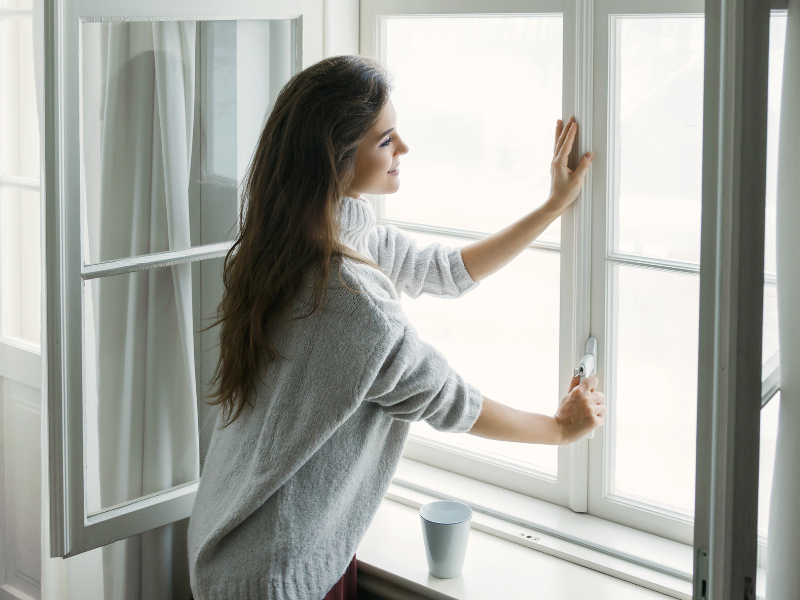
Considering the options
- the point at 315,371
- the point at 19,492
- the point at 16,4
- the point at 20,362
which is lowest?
the point at 19,492

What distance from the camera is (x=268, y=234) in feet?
3.90

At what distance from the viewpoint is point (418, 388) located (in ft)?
3.69

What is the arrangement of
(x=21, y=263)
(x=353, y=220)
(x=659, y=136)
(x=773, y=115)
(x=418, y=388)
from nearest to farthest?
(x=773, y=115)
(x=418, y=388)
(x=353, y=220)
(x=659, y=136)
(x=21, y=263)

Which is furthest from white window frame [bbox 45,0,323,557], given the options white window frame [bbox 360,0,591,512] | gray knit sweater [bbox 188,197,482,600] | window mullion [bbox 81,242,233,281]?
white window frame [bbox 360,0,591,512]

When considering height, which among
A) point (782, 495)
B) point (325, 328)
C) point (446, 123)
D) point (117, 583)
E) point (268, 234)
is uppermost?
point (446, 123)

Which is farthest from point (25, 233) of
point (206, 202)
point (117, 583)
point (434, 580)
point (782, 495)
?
point (782, 495)

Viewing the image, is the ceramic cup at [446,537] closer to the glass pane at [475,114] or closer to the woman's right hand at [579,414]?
the woman's right hand at [579,414]

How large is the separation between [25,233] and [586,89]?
4.72ft

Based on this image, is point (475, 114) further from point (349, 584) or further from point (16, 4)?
point (16, 4)

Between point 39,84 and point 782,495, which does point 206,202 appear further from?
point 782,495

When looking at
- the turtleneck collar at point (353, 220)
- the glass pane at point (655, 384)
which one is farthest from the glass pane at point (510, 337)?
the turtleneck collar at point (353, 220)

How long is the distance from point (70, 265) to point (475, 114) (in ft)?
2.70

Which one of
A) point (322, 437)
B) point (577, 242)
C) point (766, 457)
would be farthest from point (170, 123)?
point (766, 457)

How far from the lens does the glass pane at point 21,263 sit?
6.57ft
